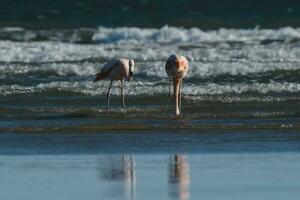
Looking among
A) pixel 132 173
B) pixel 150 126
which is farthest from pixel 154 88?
pixel 132 173

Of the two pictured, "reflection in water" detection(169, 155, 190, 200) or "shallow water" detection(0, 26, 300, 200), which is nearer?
"reflection in water" detection(169, 155, 190, 200)

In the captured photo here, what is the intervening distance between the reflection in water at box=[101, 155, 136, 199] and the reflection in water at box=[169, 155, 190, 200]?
1.23 ft

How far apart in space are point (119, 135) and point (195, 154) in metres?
2.00

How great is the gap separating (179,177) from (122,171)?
2.57ft

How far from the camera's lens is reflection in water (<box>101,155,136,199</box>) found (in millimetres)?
11586

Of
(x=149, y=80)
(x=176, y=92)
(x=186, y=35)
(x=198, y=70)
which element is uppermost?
(x=186, y=35)

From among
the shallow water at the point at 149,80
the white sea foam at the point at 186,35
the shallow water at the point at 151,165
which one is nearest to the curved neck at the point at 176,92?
the shallow water at the point at 149,80

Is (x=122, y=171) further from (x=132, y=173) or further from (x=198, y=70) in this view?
(x=198, y=70)

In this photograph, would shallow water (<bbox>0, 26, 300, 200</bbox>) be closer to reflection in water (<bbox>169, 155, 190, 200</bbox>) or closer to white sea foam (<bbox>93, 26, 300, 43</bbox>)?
reflection in water (<bbox>169, 155, 190, 200</bbox>)

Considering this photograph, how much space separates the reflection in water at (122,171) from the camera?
1159 cm

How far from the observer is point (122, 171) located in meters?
12.6

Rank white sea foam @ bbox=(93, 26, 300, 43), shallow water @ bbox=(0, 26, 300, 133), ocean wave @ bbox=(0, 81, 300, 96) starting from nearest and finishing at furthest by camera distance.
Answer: shallow water @ bbox=(0, 26, 300, 133)
ocean wave @ bbox=(0, 81, 300, 96)
white sea foam @ bbox=(93, 26, 300, 43)

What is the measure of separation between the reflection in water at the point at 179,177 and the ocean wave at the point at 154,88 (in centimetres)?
739

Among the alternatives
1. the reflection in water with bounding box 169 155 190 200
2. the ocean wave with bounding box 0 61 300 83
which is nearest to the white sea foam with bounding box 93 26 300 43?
the ocean wave with bounding box 0 61 300 83
